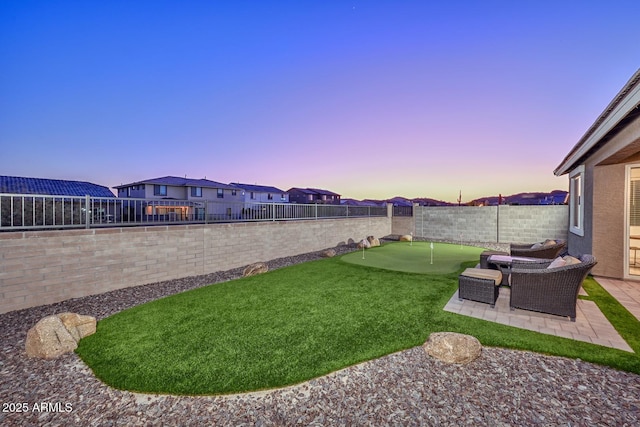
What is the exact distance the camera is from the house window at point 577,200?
8.12m

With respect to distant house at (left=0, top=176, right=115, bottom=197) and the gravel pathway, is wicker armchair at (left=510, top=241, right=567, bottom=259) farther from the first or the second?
distant house at (left=0, top=176, right=115, bottom=197)

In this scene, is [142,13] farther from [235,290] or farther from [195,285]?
[235,290]

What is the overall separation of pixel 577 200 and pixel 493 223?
5129 mm

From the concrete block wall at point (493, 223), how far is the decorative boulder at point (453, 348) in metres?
13.3

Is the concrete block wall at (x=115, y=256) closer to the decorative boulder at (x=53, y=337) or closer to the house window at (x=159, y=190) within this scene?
the decorative boulder at (x=53, y=337)

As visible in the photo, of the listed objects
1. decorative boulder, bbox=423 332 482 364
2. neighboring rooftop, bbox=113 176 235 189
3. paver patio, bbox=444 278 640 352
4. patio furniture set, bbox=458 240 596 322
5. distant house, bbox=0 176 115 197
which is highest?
neighboring rooftop, bbox=113 176 235 189

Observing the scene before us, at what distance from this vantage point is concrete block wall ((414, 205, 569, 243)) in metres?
12.7

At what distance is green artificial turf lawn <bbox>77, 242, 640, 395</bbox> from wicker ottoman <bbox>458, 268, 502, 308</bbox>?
0.52 meters

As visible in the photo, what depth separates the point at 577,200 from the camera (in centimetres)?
917

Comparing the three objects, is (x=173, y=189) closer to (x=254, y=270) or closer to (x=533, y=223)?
(x=254, y=270)

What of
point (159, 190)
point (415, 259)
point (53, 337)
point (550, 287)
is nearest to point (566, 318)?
point (550, 287)

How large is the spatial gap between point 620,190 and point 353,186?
26632 millimetres

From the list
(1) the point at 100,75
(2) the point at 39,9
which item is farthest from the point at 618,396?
(1) the point at 100,75

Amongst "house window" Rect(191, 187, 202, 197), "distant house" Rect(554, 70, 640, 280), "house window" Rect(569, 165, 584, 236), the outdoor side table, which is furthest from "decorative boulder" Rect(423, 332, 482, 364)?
"house window" Rect(191, 187, 202, 197)
